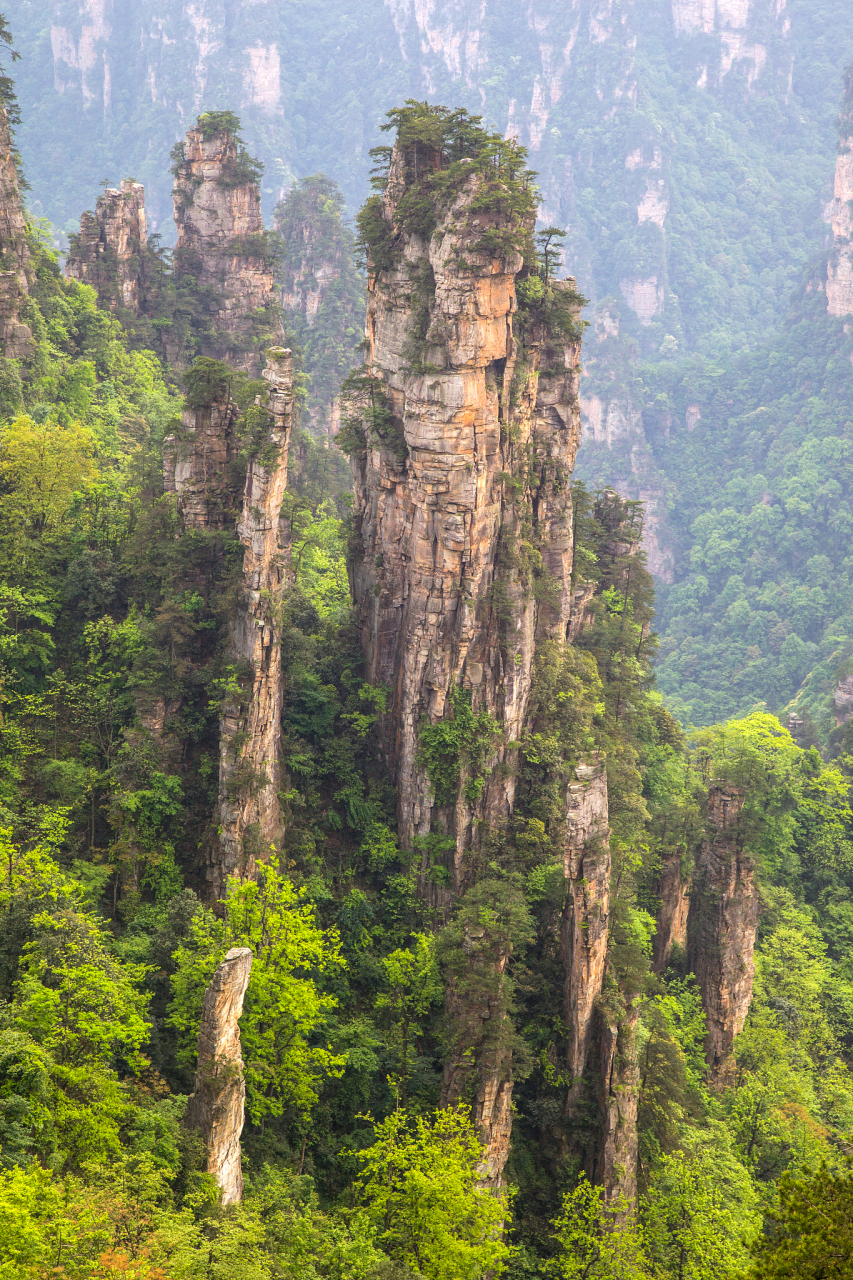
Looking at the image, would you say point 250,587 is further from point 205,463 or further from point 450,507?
point 450,507

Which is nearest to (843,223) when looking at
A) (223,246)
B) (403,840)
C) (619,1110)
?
(223,246)

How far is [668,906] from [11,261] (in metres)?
38.7

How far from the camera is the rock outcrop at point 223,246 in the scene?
71.2 m

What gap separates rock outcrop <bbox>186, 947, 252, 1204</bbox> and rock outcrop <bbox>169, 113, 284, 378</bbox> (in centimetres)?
5015

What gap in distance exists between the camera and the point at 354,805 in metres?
42.5

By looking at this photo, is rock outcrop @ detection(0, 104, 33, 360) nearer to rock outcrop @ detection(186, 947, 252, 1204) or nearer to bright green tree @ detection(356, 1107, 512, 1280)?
rock outcrop @ detection(186, 947, 252, 1204)

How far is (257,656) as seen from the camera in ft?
127

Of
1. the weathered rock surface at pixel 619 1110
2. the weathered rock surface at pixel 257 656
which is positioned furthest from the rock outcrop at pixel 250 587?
the weathered rock surface at pixel 619 1110

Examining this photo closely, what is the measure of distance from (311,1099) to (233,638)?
14.7 meters

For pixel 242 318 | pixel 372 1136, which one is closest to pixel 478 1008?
pixel 372 1136

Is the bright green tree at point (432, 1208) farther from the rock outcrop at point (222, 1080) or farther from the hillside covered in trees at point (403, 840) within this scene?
the rock outcrop at point (222, 1080)

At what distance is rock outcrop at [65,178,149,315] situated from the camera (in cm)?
6481

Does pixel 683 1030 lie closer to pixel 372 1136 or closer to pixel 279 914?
pixel 372 1136

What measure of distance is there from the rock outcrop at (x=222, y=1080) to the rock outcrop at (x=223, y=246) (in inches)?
1974
